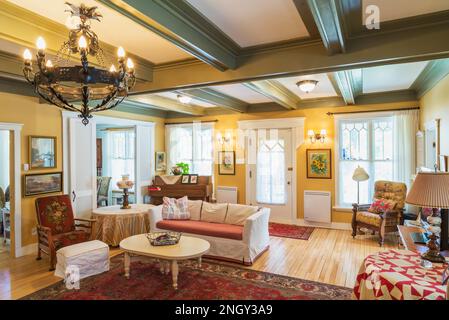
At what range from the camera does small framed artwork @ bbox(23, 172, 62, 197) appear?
4349mm

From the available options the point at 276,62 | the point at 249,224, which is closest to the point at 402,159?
the point at 249,224

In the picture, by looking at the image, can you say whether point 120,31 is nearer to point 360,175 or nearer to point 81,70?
point 81,70

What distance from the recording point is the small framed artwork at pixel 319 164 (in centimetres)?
583

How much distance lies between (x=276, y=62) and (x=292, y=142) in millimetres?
3530

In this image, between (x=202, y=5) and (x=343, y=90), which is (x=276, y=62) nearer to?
(x=202, y=5)

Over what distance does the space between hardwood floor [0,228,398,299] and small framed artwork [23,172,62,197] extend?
1.01m

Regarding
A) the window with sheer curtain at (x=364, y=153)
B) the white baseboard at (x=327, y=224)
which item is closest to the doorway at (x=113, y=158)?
the white baseboard at (x=327, y=224)

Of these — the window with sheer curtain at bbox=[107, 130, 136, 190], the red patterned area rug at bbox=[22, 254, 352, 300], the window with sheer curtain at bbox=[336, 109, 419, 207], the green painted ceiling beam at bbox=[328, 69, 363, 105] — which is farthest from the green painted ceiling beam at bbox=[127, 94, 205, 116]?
the window with sheer curtain at bbox=[336, 109, 419, 207]

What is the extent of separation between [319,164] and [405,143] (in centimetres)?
158

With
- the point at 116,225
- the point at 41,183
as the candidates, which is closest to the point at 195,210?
the point at 116,225

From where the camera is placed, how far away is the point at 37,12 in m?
2.21

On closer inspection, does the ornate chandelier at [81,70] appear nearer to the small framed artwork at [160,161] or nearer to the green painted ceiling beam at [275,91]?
the green painted ceiling beam at [275,91]

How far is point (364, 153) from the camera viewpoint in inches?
223
